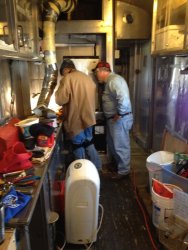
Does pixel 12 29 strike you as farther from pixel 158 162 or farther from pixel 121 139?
pixel 121 139

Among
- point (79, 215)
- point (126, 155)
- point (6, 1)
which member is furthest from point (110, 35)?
point (79, 215)

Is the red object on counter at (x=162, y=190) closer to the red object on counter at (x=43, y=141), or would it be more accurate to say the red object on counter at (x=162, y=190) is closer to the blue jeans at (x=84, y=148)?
the red object on counter at (x=43, y=141)

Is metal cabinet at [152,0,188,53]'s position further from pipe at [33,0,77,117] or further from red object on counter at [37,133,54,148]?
red object on counter at [37,133,54,148]

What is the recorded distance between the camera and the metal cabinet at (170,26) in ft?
6.01

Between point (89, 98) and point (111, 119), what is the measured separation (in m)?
0.41

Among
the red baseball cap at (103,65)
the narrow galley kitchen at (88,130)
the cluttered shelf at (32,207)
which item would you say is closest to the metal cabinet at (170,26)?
the narrow galley kitchen at (88,130)

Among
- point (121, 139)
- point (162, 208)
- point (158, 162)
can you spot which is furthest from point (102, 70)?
point (162, 208)

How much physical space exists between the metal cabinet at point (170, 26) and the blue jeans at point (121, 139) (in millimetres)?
910

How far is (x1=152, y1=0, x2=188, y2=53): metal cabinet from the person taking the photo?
1832 millimetres

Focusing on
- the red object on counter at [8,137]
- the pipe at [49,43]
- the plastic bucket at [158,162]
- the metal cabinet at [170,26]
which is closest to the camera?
the red object on counter at [8,137]

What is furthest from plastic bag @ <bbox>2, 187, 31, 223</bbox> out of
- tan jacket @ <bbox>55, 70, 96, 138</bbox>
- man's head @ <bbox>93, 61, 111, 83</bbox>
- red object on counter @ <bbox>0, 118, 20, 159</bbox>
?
man's head @ <bbox>93, 61, 111, 83</bbox>

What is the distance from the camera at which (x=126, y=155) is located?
2.93 metres

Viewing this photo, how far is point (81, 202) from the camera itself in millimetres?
1672

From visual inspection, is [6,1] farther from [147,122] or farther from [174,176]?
[147,122]
